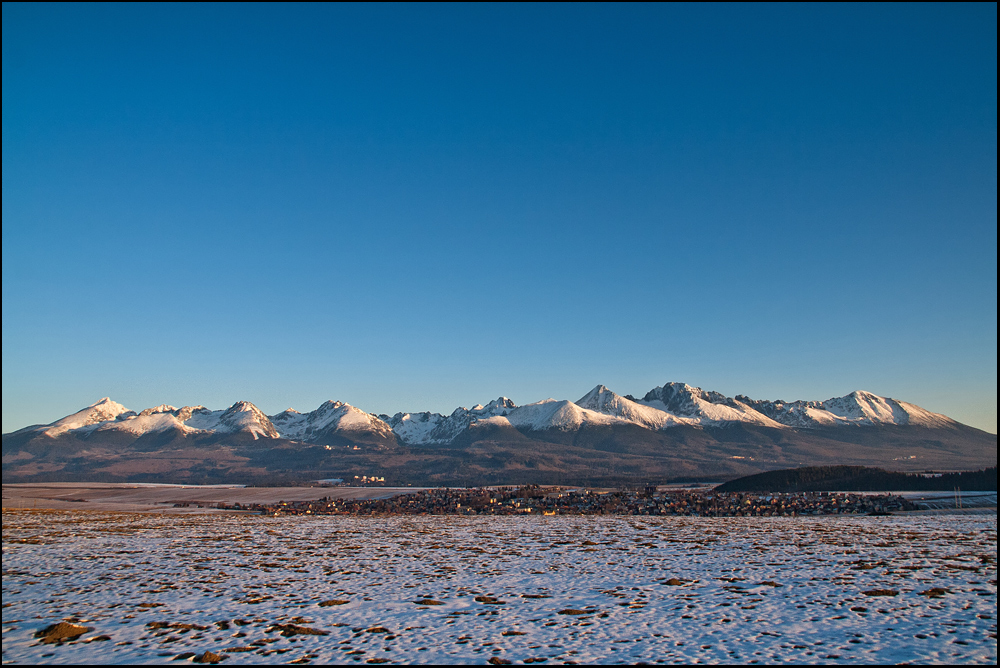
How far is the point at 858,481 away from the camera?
321 feet

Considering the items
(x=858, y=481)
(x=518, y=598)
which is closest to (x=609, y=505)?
(x=518, y=598)

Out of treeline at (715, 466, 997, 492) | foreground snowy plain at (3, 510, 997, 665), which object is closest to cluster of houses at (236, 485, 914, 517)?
foreground snowy plain at (3, 510, 997, 665)

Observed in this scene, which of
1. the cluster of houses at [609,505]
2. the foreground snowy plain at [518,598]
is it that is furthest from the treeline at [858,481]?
the foreground snowy plain at [518,598]

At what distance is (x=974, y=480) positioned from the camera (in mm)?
82500

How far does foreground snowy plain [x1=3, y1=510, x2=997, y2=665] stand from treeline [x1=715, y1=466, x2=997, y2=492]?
199ft

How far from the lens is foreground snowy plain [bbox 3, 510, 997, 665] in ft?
48.3

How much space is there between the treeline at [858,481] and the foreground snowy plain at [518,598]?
60.6 m

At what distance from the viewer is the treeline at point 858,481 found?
8356cm

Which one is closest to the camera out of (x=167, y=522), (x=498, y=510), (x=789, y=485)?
(x=167, y=522)

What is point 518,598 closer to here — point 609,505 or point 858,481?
point 609,505

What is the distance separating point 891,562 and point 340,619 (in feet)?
79.3

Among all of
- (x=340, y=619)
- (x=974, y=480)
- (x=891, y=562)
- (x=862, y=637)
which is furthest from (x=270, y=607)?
(x=974, y=480)

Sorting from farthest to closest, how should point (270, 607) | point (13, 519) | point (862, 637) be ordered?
point (13, 519) → point (270, 607) → point (862, 637)

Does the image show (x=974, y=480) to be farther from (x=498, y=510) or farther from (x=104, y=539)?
(x=104, y=539)
